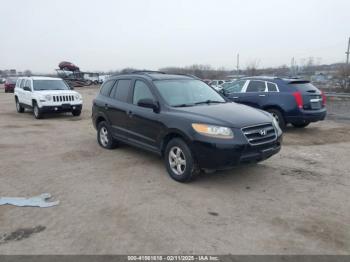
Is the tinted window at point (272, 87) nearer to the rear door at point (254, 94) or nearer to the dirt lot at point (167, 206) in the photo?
the rear door at point (254, 94)

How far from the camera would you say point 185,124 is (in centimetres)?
527

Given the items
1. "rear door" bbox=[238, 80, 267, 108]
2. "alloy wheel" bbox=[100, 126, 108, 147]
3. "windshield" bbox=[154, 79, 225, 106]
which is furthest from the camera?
"rear door" bbox=[238, 80, 267, 108]

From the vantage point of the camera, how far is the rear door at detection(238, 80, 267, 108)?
1013 centimetres

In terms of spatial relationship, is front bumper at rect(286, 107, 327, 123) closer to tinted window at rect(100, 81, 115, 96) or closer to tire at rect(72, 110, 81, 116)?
tinted window at rect(100, 81, 115, 96)

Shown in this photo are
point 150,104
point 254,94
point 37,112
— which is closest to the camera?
point 150,104

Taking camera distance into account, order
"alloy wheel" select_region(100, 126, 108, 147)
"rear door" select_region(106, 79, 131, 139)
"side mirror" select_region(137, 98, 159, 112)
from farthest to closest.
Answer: "alloy wheel" select_region(100, 126, 108, 147)
"rear door" select_region(106, 79, 131, 139)
"side mirror" select_region(137, 98, 159, 112)

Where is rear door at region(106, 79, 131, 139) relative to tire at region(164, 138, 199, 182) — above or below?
above

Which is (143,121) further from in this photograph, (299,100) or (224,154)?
(299,100)

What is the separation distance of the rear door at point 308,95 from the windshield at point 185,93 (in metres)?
3.90

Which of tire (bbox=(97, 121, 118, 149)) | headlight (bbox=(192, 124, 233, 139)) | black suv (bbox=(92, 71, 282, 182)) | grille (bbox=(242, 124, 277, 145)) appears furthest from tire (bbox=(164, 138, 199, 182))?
tire (bbox=(97, 121, 118, 149))

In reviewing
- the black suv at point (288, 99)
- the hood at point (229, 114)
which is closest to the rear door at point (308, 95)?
the black suv at point (288, 99)

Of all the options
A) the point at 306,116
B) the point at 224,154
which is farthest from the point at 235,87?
the point at 224,154

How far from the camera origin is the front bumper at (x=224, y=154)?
4.90m

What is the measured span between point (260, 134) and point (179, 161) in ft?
4.48
